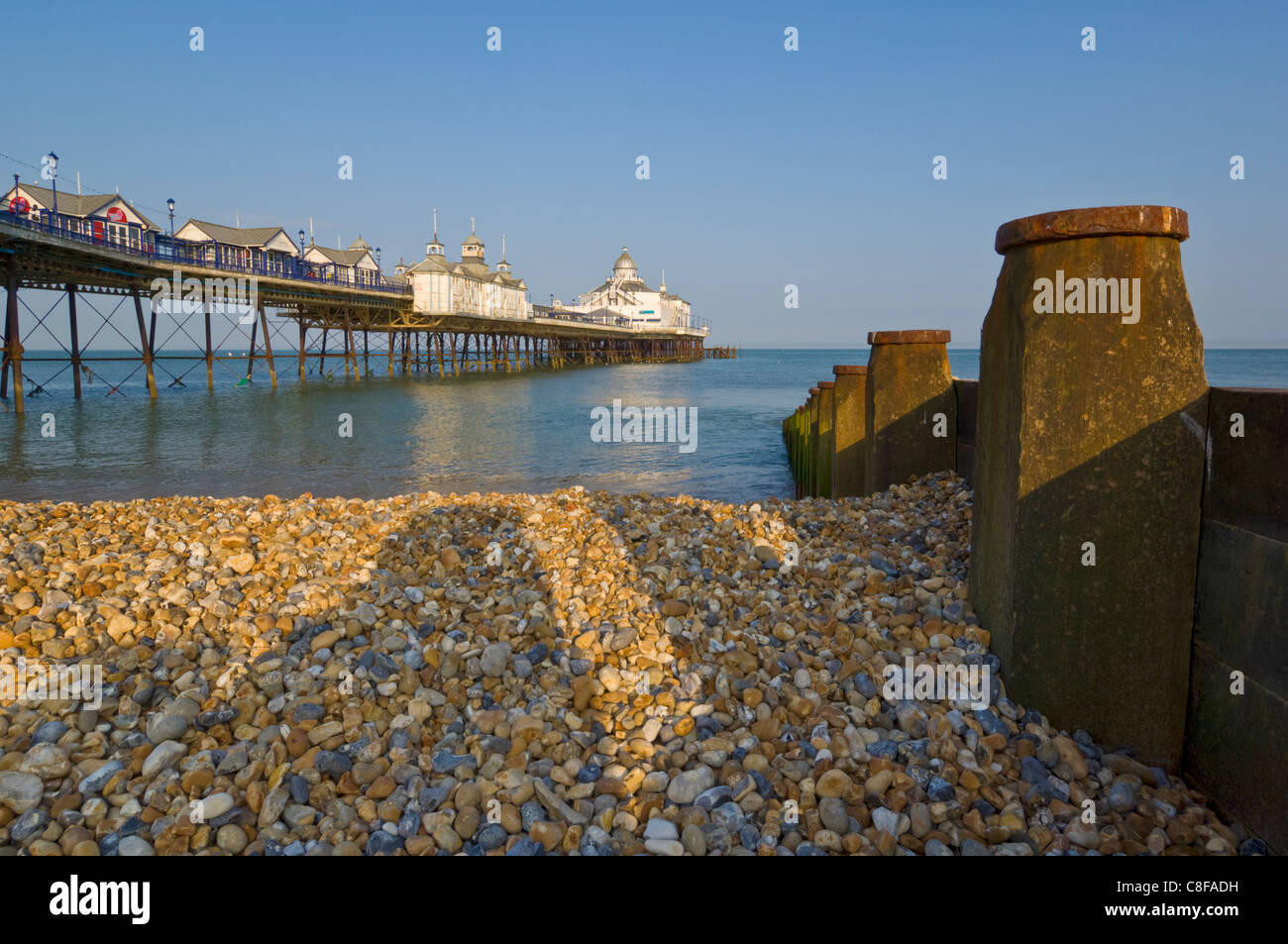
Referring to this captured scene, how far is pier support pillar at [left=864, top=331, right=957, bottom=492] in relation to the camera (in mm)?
6621

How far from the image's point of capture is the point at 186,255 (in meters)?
36.4

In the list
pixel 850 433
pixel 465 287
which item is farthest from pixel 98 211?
pixel 850 433

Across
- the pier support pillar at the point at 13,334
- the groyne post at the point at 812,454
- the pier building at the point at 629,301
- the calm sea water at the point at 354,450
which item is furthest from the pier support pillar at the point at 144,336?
the pier building at the point at 629,301

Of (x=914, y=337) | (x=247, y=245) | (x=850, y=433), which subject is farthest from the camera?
(x=247, y=245)

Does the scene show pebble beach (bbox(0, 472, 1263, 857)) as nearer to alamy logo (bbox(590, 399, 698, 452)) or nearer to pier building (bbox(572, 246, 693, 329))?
alamy logo (bbox(590, 399, 698, 452))

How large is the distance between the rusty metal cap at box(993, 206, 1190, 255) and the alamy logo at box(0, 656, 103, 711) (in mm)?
4897

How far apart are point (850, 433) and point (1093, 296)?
5.38 metres

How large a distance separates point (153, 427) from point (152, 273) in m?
12.0

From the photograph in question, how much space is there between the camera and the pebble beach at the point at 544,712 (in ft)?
9.21

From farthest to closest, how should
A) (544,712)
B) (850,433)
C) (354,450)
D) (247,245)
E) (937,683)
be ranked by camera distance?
(247,245) < (354,450) < (850,433) < (937,683) < (544,712)

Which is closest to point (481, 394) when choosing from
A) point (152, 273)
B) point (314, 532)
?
point (152, 273)

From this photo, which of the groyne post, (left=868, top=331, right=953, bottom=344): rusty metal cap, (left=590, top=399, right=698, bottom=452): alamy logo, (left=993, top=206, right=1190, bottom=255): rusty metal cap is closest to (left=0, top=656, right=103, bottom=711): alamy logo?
(left=993, top=206, right=1190, bottom=255): rusty metal cap

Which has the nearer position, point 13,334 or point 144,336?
point 13,334

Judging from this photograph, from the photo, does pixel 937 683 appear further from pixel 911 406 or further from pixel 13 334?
pixel 13 334
